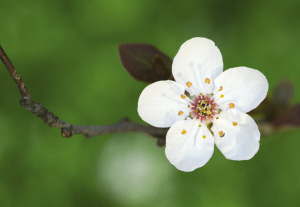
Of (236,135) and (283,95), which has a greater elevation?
(283,95)

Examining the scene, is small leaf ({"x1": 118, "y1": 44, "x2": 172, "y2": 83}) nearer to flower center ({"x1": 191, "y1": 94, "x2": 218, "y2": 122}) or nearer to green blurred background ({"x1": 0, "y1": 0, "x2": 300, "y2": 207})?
flower center ({"x1": 191, "y1": 94, "x2": 218, "y2": 122})

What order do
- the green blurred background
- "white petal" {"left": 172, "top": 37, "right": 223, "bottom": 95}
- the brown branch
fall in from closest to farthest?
the brown branch < "white petal" {"left": 172, "top": 37, "right": 223, "bottom": 95} < the green blurred background

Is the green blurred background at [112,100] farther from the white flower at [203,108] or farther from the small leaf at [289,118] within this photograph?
the white flower at [203,108]

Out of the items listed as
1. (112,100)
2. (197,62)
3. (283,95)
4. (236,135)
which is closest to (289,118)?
(283,95)

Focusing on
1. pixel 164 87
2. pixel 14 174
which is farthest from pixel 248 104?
pixel 14 174

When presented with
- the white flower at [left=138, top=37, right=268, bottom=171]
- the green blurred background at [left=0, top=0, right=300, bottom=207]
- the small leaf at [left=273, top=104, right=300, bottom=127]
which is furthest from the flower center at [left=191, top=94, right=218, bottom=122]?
the green blurred background at [left=0, top=0, right=300, bottom=207]

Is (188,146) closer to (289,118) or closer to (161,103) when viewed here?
(161,103)
